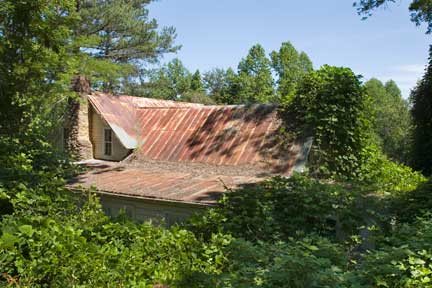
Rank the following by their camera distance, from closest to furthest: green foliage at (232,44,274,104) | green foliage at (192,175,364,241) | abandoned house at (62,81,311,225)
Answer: green foliage at (192,175,364,241) → abandoned house at (62,81,311,225) → green foliage at (232,44,274,104)

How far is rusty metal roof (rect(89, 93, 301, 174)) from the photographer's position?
1304 centimetres

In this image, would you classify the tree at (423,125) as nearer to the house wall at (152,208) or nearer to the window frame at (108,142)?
the house wall at (152,208)

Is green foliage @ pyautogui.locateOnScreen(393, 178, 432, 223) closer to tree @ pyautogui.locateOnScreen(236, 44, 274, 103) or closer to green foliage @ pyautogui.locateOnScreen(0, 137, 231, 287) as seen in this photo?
green foliage @ pyautogui.locateOnScreen(0, 137, 231, 287)

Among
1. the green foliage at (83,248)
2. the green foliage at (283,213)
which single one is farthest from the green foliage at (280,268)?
the green foliage at (283,213)

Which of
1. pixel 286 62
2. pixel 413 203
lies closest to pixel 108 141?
pixel 413 203

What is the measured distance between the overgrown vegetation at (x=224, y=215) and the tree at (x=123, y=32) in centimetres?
786

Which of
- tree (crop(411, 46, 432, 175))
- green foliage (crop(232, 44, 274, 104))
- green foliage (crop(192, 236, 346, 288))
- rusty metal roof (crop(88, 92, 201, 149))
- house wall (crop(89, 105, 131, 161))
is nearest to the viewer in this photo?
green foliage (crop(192, 236, 346, 288))

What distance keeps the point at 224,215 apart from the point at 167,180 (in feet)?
11.9

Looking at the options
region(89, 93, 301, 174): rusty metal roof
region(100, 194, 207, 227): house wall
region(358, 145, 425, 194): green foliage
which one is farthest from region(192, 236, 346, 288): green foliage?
region(358, 145, 425, 194): green foliage

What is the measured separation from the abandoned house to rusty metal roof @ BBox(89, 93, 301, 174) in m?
0.03

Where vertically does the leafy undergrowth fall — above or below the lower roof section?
below

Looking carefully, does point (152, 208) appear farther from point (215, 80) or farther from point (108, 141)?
point (215, 80)

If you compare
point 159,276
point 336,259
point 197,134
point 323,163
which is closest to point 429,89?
point 323,163

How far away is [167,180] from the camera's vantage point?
12.0 metres
